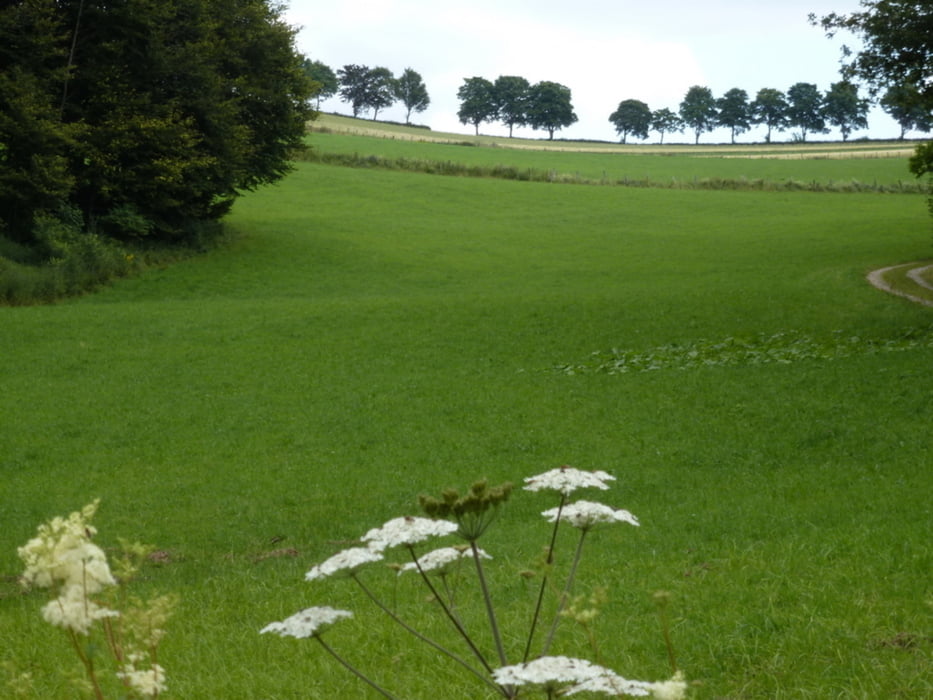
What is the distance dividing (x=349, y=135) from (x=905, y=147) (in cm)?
6924

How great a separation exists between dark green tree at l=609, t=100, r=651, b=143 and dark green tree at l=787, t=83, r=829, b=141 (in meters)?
26.7

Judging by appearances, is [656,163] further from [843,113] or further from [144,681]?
[144,681]

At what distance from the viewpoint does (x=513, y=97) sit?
15162 cm

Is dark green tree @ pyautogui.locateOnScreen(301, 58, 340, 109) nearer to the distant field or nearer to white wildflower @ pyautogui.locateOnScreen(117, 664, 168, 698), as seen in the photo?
the distant field

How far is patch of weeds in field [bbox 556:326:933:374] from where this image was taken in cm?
2020

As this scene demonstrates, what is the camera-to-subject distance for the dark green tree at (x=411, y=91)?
15650 cm

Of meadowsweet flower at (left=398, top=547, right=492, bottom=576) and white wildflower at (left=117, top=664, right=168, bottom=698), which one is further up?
white wildflower at (left=117, top=664, right=168, bottom=698)

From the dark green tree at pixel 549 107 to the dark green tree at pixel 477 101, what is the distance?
6.74m

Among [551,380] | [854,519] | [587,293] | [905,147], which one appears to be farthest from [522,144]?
[854,519]

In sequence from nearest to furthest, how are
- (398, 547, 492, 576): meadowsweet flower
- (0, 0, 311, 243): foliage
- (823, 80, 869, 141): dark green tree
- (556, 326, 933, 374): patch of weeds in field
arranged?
1. (398, 547, 492, 576): meadowsweet flower
2. (556, 326, 933, 374): patch of weeds in field
3. (0, 0, 311, 243): foliage
4. (823, 80, 869, 141): dark green tree

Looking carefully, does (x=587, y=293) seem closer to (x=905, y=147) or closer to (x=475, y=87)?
(x=905, y=147)

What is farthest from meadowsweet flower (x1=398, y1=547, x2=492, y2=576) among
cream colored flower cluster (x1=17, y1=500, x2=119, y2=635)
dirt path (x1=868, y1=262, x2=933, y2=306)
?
dirt path (x1=868, y1=262, x2=933, y2=306)

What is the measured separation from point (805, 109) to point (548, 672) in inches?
6011

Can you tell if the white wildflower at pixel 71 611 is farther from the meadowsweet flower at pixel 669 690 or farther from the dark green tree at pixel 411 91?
the dark green tree at pixel 411 91
